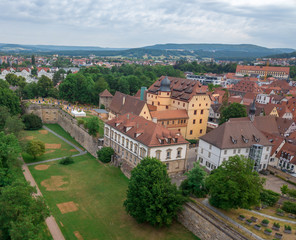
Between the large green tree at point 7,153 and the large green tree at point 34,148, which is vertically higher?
the large green tree at point 7,153

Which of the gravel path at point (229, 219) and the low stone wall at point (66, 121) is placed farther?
the low stone wall at point (66, 121)

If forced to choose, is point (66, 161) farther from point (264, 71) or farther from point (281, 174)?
point (264, 71)

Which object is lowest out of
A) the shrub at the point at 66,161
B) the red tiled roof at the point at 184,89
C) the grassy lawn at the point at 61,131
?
the grassy lawn at the point at 61,131

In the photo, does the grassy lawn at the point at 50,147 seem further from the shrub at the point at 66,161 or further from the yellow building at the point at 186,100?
the yellow building at the point at 186,100

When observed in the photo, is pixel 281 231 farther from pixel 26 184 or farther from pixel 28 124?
pixel 28 124

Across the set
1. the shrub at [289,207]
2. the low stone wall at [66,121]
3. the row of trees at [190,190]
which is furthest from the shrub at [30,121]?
the shrub at [289,207]

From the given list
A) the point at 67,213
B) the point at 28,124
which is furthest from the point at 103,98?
the point at 67,213

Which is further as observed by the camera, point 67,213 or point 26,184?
point 67,213

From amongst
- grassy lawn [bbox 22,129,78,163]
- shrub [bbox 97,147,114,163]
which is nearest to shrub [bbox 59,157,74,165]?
grassy lawn [bbox 22,129,78,163]
